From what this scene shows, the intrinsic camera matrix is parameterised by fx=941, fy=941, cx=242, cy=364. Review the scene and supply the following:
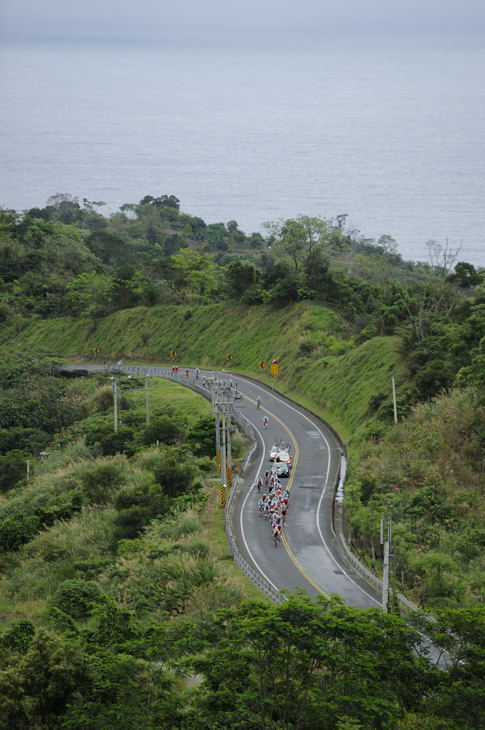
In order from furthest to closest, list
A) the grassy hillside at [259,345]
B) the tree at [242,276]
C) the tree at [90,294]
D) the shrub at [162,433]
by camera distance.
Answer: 1. the tree at [90,294]
2. the tree at [242,276]
3. the grassy hillside at [259,345]
4. the shrub at [162,433]

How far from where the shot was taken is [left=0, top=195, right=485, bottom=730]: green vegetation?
24.1 m

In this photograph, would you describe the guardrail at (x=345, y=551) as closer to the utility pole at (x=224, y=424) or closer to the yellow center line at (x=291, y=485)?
the yellow center line at (x=291, y=485)

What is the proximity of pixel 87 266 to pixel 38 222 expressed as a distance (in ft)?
47.3

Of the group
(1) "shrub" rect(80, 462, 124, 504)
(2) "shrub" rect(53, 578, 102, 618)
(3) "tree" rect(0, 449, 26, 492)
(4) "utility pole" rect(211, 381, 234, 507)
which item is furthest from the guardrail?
(3) "tree" rect(0, 449, 26, 492)

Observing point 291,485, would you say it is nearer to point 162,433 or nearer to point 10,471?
point 162,433

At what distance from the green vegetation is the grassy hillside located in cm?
26

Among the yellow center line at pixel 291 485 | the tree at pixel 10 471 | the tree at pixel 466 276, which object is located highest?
the tree at pixel 466 276

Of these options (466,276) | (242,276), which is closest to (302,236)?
(242,276)

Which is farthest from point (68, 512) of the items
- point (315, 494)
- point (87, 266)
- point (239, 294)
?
point (87, 266)

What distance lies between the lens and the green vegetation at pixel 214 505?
79.1 feet

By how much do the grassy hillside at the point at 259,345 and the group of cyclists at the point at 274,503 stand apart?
1131 centimetres

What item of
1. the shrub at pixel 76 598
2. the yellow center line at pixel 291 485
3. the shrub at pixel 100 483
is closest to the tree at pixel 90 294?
the yellow center line at pixel 291 485

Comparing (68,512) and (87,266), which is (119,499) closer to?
(68,512)

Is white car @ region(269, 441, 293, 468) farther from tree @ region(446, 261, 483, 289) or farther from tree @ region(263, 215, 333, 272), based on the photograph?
tree @ region(263, 215, 333, 272)
